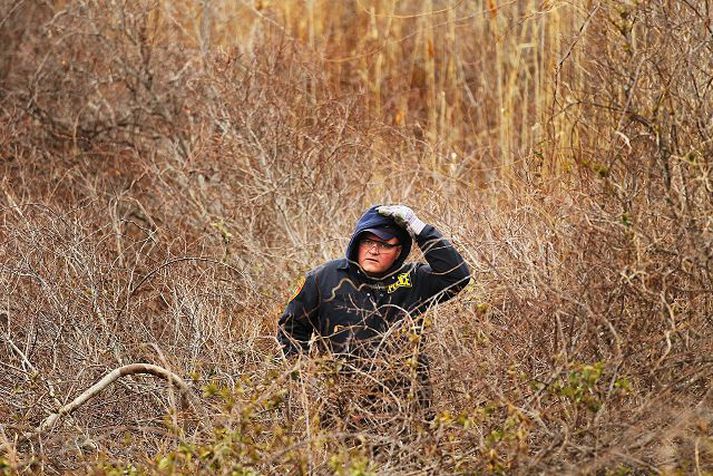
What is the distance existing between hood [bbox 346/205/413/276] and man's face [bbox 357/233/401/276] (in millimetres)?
29

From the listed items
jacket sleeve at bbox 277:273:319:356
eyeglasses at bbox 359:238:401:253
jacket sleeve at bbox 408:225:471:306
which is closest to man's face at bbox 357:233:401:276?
eyeglasses at bbox 359:238:401:253

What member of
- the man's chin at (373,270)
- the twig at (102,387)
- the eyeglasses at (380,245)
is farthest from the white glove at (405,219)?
the twig at (102,387)

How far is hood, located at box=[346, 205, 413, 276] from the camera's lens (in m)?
5.02

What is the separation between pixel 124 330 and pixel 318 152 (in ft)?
8.28

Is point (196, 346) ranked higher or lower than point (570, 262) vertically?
lower

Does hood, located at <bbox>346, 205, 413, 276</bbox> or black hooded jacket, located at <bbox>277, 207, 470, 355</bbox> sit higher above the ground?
hood, located at <bbox>346, 205, 413, 276</bbox>

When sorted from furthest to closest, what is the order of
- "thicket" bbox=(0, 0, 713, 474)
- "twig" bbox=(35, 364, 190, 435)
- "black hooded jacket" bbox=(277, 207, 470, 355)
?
"black hooded jacket" bbox=(277, 207, 470, 355) → "twig" bbox=(35, 364, 190, 435) → "thicket" bbox=(0, 0, 713, 474)

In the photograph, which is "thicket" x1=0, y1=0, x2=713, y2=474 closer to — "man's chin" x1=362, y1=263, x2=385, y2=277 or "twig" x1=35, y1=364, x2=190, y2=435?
"twig" x1=35, y1=364, x2=190, y2=435

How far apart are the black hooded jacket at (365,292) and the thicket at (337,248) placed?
0.54ft

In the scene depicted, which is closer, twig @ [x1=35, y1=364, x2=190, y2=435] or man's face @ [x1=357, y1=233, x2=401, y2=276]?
twig @ [x1=35, y1=364, x2=190, y2=435]

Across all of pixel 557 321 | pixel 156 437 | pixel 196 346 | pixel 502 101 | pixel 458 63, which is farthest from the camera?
pixel 458 63

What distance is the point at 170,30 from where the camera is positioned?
9750 mm

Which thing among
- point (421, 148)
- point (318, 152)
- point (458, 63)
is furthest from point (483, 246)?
point (458, 63)

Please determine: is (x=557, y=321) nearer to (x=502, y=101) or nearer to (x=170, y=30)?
(x=502, y=101)
